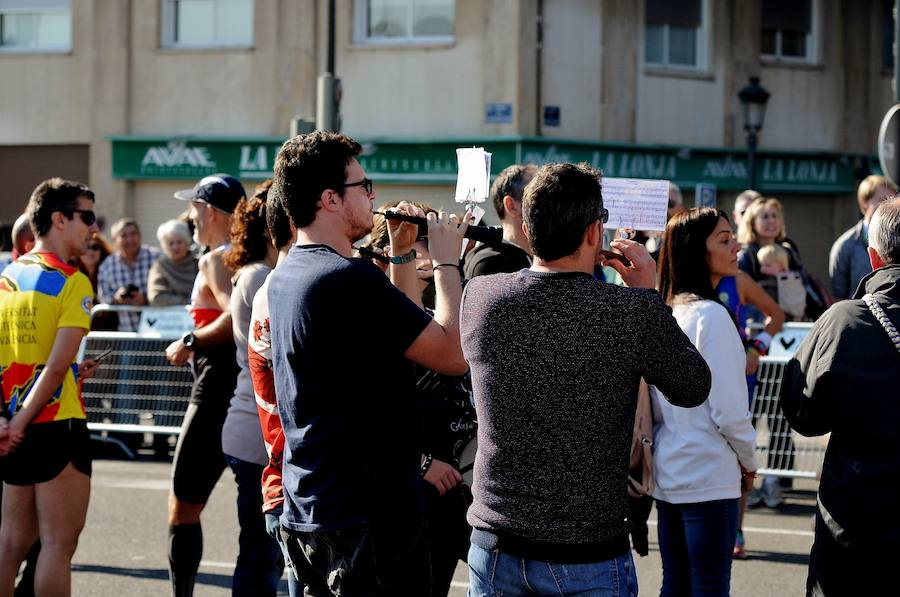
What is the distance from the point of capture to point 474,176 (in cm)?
438

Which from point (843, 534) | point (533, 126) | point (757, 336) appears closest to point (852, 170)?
point (533, 126)

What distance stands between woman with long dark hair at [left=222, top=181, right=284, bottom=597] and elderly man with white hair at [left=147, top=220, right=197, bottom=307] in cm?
671

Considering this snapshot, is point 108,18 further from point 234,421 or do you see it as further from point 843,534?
point 843,534

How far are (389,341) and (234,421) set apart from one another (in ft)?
6.66

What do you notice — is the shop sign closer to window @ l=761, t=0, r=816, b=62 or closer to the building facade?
the building facade

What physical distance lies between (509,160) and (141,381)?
29.7ft

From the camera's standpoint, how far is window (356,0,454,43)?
20641 millimetres

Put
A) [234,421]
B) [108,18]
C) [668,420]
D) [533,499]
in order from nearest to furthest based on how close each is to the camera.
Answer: [533,499]
[668,420]
[234,421]
[108,18]

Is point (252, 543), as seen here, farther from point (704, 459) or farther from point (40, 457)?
point (704, 459)

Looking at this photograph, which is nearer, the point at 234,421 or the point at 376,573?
the point at 376,573

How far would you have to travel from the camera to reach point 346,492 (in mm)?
3883

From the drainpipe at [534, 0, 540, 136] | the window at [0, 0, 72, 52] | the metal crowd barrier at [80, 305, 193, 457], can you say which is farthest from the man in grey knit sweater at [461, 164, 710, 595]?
the window at [0, 0, 72, 52]

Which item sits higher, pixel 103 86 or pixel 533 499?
pixel 103 86

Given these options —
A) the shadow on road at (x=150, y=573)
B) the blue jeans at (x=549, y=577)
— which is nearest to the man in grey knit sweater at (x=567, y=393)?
the blue jeans at (x=549, y=577)
